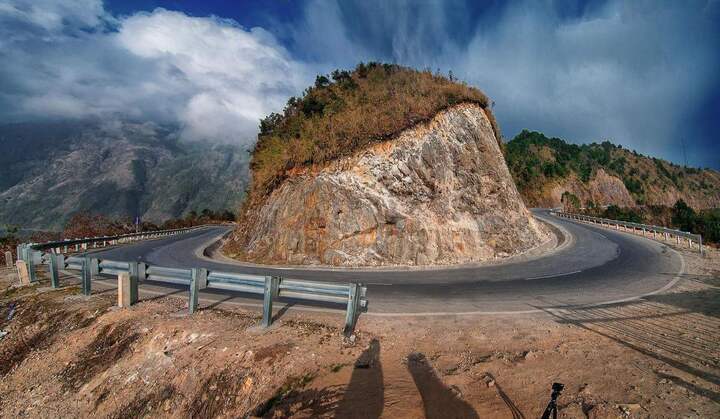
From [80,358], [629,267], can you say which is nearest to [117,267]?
[80,358]

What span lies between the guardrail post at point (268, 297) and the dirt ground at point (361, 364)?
0.97 ft

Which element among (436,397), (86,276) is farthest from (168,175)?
(436,397)

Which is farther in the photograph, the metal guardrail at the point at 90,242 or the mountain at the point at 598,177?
the mountain at the point at 598,177

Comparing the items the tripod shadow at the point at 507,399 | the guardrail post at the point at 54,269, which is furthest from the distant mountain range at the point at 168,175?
the guardrail post at the point at 54,269

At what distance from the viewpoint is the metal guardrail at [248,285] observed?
6.82 m

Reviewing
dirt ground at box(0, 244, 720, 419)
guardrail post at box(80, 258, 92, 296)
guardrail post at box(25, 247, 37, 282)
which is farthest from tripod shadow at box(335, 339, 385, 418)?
guardrail post at box(25, 247, 37, 282)

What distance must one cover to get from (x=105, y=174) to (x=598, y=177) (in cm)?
16808

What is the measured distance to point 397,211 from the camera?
18.7 meters

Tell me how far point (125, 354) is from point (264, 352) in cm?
287

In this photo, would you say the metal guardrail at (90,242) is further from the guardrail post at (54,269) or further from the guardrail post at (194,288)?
the guardrail post at (194,288)

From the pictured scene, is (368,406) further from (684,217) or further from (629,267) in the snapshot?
(684,217)

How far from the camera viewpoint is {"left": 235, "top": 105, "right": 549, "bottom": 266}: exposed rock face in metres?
18.1

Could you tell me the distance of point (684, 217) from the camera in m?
42.8

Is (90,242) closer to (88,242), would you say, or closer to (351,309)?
(88,242)
